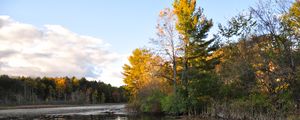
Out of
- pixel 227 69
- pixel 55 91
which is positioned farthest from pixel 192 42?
pixel 55 91

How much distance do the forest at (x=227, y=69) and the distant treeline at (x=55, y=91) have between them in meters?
76.3

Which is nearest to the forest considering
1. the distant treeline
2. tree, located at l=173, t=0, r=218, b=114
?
tree, located at l=173, t=0, r=218, b=114

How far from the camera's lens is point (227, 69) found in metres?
25.8

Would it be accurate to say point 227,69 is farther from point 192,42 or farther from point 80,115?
point 80,115

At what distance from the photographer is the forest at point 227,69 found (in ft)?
61.0

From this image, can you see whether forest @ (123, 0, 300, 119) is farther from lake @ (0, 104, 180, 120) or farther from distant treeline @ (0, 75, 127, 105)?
distant treeline @ (0, 75, 127, 105)

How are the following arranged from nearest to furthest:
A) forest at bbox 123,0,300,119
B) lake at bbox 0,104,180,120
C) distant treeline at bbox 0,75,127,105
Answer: forest at bbox 123,0,300,119 → lake at bbox 0,104,180,120 → distant treeline at bbox 0,75,127,105

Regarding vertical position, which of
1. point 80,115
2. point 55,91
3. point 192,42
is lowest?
point 80,115

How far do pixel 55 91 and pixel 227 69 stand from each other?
10894 cm

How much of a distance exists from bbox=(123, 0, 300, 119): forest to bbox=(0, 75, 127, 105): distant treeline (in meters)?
76.3

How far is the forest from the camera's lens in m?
18.6

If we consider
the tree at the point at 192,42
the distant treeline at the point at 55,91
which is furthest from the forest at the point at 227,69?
the distant treeline at the point at 55,91

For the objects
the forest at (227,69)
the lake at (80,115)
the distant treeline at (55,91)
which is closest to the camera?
the forest at (227,69)

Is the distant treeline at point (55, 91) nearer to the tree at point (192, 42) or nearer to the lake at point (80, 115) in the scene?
the lake at point (80, 115)
